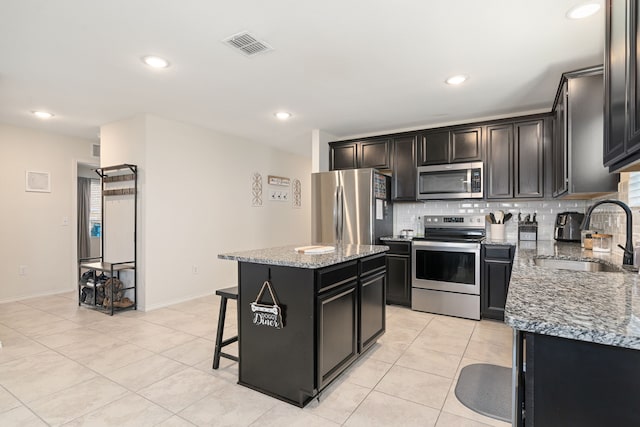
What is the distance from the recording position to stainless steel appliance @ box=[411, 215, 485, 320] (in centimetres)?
375

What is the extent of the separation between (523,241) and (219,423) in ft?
11.8

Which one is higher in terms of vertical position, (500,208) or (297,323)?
(500,208)

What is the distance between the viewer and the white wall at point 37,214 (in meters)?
4.46

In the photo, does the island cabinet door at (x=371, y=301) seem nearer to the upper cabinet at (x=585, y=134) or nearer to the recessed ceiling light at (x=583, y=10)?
the upper cabinet at (x=585, y=134)

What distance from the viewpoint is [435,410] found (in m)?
2.00

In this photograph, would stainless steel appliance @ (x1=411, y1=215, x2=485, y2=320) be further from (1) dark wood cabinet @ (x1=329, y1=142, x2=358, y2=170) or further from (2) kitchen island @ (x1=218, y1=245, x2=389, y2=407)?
(2) kitchen island @ (x1=218, y1=245, x2=389, y2=407)

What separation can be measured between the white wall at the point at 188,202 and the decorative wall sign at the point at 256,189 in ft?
0.27

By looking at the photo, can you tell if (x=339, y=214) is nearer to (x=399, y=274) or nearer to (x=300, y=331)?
(x=399, y=274)

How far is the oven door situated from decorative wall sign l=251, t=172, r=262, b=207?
281 cm

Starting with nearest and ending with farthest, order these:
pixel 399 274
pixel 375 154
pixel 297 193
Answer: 1. pixel 399 274
2. pixel 375 154
3. pixel 297 193

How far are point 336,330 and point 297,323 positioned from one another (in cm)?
34

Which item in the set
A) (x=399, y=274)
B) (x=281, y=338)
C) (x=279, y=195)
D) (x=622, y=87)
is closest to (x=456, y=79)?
(x=622, y=87)

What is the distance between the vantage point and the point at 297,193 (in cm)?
671

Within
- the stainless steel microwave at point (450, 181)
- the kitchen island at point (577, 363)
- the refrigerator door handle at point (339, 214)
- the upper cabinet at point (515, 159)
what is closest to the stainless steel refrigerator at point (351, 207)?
the refrigerator door handle at point (339, 214)
